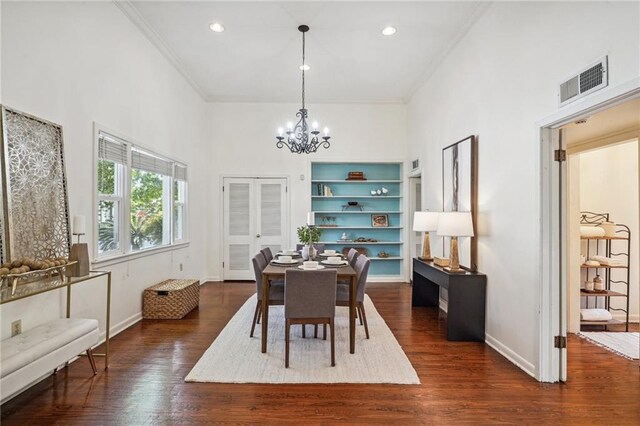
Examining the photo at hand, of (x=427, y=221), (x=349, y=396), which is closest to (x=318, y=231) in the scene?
(x=427, y=221)

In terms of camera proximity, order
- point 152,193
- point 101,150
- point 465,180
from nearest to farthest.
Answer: point 101,150 → point 465,180 → point 152,193

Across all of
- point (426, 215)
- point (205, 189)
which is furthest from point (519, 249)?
point (205, 189)

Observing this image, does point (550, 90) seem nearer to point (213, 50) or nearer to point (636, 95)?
point (636, 95)

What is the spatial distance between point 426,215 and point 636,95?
2.63 metres

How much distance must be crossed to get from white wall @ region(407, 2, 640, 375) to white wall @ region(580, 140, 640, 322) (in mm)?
1811

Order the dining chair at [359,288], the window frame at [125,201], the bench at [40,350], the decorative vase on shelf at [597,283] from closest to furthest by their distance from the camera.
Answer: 1. the bench at [40,350]
2. the window frame at [125,201]
3. the dining chair at [359,288]
4. the decorative vase on shelf at [597,283]

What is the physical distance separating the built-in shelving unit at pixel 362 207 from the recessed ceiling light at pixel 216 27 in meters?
3.14

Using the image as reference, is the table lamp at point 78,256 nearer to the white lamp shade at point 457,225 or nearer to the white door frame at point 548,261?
the white lamp shade at point 457,225

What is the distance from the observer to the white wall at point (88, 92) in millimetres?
2467

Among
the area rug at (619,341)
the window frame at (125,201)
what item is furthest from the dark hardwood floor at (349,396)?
the window frame at (125,201)

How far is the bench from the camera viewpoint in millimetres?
1863

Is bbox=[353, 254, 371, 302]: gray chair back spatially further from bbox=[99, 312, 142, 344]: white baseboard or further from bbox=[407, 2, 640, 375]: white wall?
bbox=[99, 312, 142, 344]: white baseboard

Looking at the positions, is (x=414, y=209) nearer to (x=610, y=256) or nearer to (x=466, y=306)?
(x=610, y=256)

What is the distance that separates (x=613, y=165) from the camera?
4.27m
